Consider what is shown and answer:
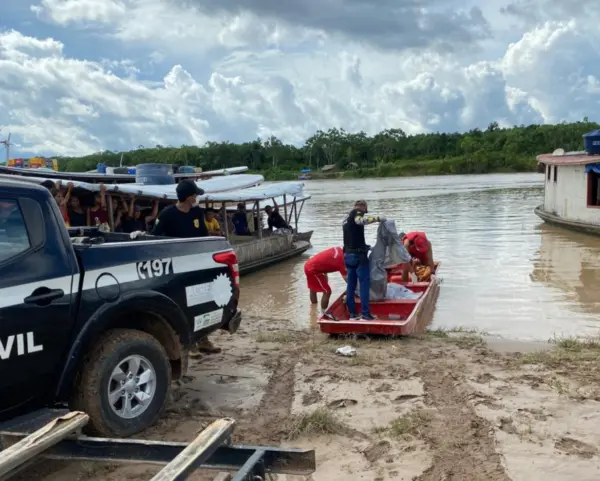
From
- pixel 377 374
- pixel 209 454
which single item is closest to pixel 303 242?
pixel 377 374

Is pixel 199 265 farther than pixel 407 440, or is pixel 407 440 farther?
pixel 199 265

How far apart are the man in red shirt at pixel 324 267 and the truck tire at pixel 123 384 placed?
571 centimetres

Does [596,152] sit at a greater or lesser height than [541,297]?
greater

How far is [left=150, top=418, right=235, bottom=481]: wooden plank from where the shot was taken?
240 centimetres

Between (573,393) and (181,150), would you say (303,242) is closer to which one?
(573,393)

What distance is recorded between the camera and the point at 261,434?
15.4 feet

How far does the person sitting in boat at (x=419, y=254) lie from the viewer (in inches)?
454

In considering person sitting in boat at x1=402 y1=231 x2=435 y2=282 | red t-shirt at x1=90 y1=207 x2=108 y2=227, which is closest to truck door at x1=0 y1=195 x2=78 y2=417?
person sitting in boat at x1=402 y1=231 x2=435 y2=282

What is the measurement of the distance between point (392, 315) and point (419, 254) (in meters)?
2.68

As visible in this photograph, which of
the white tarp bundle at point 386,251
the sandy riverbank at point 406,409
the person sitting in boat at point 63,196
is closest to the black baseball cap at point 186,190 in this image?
the sandy riverbank at point 406,409

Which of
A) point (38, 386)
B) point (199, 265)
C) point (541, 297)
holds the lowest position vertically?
point (541, 297)

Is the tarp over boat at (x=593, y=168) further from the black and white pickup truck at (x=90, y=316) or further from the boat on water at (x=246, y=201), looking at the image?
the black and white pickup truck at (x=90, y=316)

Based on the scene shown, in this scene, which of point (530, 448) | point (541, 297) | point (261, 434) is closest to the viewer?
point (530, 448)

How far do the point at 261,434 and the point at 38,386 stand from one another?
1.65 meters
